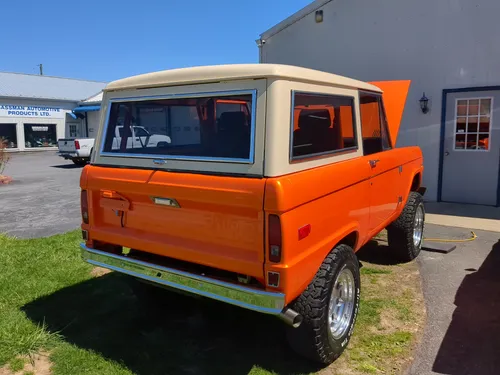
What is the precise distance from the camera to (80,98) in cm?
3158

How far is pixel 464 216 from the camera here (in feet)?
24.9

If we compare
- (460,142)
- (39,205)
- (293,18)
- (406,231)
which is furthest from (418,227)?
(39,205)

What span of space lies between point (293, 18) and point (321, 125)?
295 inches

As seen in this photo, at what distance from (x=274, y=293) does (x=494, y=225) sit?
591cm

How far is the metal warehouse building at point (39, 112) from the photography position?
28106 millimetres

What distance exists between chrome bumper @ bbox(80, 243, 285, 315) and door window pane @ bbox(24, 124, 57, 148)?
2947 cm

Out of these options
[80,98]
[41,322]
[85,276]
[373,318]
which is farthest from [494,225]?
[80,98]

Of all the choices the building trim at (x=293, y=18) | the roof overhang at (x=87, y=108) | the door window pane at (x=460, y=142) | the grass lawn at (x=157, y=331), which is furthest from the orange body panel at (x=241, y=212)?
the roof overhang at (x=87, y=108)

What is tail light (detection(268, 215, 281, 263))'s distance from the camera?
256 centimetres

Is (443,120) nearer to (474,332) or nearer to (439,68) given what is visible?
(439,68)

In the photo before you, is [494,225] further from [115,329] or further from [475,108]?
[115,329]

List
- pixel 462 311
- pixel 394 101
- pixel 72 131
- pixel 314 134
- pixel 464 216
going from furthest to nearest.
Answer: pixel 72 131, pixel 464 216, pixel 394 101, pixel 462 311, pixel 314 134

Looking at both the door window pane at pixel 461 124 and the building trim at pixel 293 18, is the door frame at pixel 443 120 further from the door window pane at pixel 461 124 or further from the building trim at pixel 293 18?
the building trim at pixel 293 18

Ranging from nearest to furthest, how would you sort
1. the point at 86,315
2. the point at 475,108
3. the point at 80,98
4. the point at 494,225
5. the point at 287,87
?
the point at 287,87, the point at 86,315, the point at 494,225, the point at 475,108, the point at 80,98
